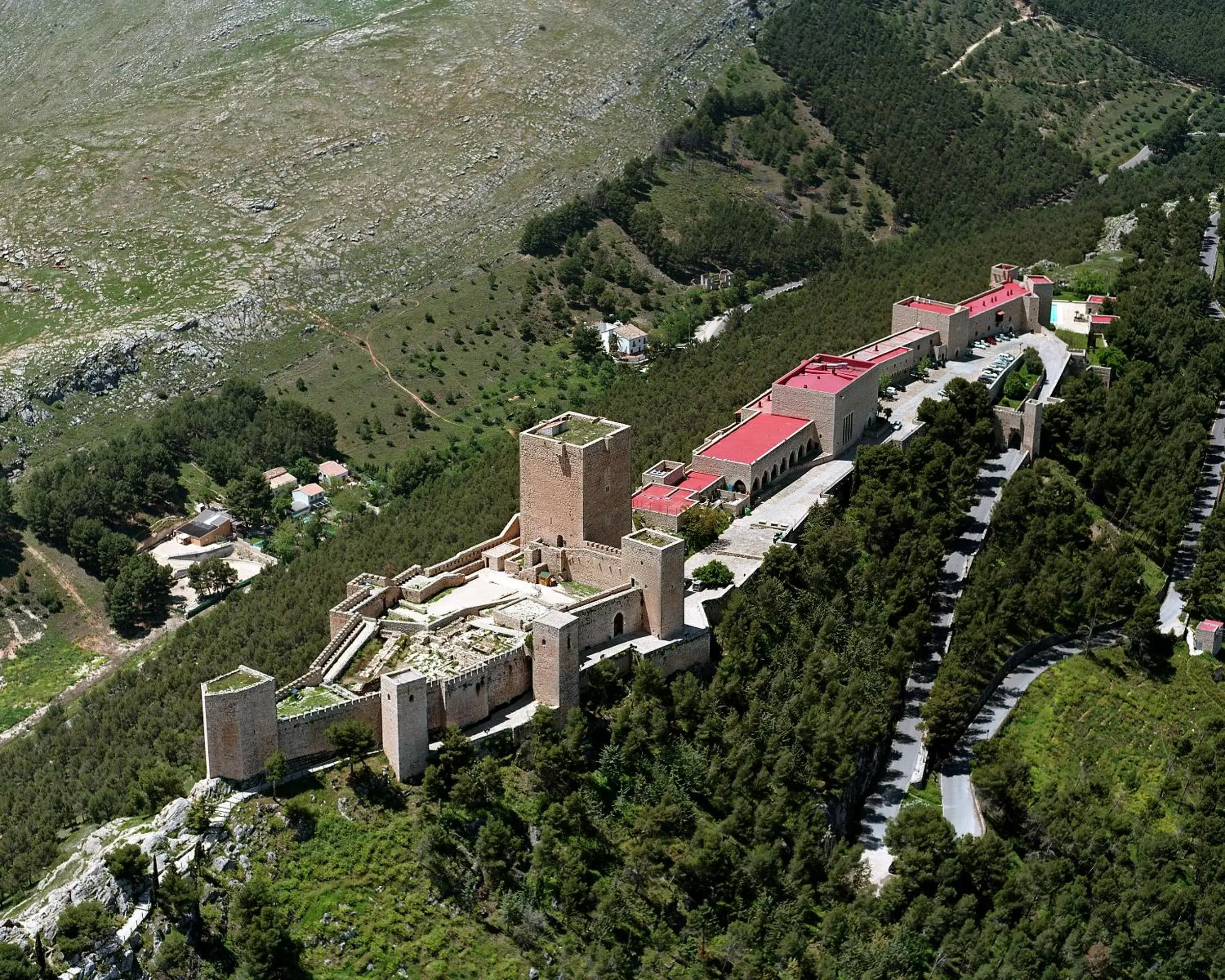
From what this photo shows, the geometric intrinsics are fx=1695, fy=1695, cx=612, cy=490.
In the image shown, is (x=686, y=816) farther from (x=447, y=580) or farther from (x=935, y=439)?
(x=935, y=439)

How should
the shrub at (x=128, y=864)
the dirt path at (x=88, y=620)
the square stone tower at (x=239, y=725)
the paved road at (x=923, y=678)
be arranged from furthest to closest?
the dirt path at (x=88, y=620) < the paved road at (x=923, y=678) < the square stone tower at (x=239, y=725) < the shrub at (x=128, y=864)

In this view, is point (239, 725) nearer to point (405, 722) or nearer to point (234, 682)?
point (234, 682)

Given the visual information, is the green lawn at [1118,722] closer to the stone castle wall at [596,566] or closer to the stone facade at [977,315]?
the stone castle wall at [596,566]

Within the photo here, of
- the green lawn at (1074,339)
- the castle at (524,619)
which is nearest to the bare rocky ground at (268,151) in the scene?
the green lawn at (1074,339)

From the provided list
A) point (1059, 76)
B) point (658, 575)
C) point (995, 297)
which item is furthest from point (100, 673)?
point (1059, 76)

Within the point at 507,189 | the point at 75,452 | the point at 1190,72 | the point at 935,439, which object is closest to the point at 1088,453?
the point at 935,439
